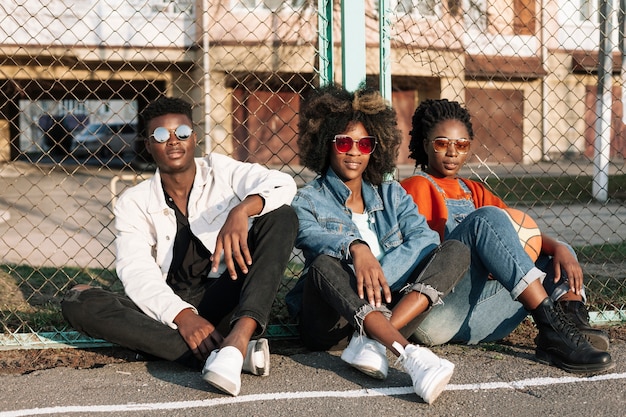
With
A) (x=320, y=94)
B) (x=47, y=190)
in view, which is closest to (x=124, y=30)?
(x=47, y=190)

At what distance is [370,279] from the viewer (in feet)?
11.4

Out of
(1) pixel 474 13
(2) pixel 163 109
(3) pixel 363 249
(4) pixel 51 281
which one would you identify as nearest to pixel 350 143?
(3) pixel 363 249

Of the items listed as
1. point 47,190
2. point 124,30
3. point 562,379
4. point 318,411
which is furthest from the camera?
point 124,30

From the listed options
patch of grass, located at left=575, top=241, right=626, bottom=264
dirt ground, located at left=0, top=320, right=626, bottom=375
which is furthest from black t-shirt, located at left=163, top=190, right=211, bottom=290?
patch of grass, located at left=575, top=241, right=626, bottom=264

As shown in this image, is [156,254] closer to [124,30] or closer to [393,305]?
[393,305]

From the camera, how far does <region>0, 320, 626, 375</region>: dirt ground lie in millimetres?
3937

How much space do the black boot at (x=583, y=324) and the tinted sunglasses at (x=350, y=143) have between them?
45.3 inches

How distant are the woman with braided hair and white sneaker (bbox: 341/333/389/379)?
50 centimetres

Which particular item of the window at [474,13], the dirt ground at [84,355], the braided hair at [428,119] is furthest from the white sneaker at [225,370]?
the window at [474,13]

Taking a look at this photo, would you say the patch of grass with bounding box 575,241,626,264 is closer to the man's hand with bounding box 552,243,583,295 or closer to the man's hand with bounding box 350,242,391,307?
the man's hand with bounding box 552,243,583,295

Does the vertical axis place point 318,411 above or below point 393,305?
below

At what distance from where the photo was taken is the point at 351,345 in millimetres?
3561

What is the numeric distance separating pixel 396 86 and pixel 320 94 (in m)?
18.6

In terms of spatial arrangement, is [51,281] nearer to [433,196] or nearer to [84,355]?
[84,355]
